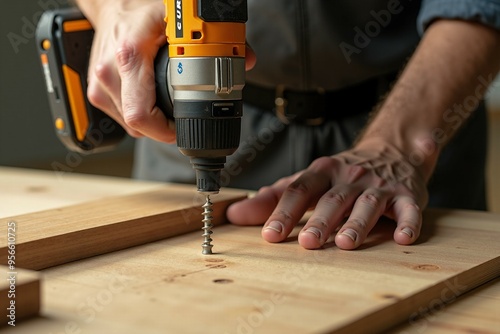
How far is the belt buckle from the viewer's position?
5.24 feet

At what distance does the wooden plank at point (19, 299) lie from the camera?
0.72m

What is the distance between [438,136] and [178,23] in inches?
23.7

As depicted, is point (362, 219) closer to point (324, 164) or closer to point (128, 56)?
point (324, 164)

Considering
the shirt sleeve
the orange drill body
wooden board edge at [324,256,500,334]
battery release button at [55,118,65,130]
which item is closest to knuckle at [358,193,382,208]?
wooden board edge at [324,256,500,334]

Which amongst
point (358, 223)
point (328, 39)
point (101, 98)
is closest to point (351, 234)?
point (358, 223)

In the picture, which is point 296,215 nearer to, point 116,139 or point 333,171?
point 333,171

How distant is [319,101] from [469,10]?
39cm

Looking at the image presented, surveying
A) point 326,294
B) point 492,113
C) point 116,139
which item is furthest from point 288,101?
point 492,113

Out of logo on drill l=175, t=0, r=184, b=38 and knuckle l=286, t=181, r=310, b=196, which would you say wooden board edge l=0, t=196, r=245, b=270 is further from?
logo on drill l=175, t=0, r=184, b=38

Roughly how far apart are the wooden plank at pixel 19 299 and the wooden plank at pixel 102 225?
173mm

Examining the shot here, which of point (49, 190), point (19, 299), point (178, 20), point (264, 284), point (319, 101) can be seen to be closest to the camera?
point (19, 299)

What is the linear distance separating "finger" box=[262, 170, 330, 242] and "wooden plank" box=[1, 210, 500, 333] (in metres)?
0.02

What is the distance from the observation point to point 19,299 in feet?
2.35

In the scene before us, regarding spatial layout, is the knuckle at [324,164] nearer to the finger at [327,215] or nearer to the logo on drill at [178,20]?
the finger at [327,215]
